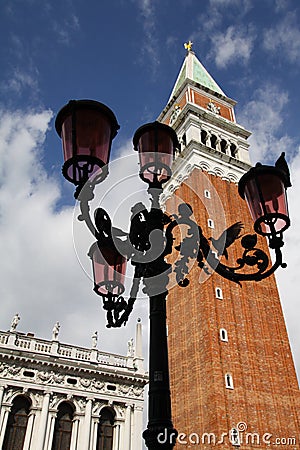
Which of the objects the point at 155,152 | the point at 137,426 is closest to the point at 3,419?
the point at 137,426

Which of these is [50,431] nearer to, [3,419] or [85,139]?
[3,419]

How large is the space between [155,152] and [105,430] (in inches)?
634

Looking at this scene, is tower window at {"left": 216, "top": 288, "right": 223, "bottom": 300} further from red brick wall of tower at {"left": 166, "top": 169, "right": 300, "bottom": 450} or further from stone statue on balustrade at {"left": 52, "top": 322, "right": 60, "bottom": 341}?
stone statue on balustrade at {"left": 52, "top": 322, "right": 60, "bottom": 341}

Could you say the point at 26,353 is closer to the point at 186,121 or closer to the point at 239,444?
the point at 239,444

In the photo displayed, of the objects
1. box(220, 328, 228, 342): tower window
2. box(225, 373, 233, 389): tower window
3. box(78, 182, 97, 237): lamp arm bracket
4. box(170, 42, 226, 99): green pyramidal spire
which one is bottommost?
box(78, 182, 97, 237): lamp arm bracket

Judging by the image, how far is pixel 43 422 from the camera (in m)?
15.8

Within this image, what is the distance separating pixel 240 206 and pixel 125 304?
24591 mm

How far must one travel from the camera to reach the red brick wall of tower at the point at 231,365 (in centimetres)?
1927

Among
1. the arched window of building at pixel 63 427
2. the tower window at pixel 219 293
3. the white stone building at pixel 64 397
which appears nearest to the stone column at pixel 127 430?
the white stone building at pixel 64 397

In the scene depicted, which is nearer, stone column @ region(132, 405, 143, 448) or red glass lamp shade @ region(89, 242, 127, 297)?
red glass lamp shade @ region(89, 242, 127, 297)

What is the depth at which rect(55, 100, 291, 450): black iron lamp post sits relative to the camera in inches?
155

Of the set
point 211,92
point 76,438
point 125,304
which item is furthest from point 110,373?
point 211,92

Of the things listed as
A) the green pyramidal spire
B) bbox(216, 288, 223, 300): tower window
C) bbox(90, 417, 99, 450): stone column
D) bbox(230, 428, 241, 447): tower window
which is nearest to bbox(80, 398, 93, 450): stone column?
bbox(90, 417, 99, 450): stone column

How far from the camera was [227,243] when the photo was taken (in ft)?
15.5
